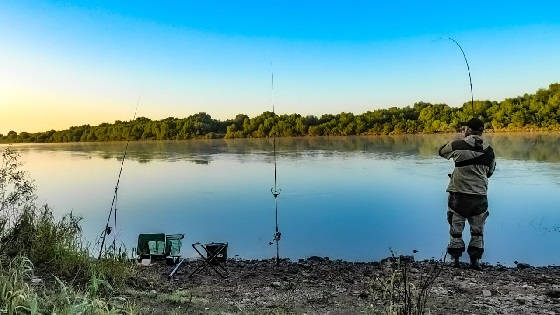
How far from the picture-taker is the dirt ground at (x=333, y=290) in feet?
16.6

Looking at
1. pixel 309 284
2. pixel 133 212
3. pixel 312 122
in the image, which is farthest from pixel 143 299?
pixel 312 122

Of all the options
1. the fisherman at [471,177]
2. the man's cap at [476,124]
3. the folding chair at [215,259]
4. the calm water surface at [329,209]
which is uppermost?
the man's cap at [476,124]

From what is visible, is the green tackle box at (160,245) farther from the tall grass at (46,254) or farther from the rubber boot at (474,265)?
the rubber boot at (474,265)

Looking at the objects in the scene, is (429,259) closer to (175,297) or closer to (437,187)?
(175,297)

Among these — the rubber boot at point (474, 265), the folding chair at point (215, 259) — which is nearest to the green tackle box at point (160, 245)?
the folding chair at point (215, 259)

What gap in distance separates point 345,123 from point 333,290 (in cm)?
9970

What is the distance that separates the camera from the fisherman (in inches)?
255

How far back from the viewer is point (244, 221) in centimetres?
1433

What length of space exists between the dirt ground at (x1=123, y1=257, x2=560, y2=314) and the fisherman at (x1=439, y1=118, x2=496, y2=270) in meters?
0.73

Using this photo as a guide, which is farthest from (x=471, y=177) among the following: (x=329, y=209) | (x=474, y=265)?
(x=329, y=209)

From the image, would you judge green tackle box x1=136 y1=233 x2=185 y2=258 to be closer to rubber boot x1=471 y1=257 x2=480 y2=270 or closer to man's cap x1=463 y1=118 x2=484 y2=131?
rubber boot x1=471 y1=257 x2=480 y2=270

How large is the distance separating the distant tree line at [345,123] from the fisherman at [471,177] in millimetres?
76240

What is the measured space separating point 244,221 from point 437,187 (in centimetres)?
910

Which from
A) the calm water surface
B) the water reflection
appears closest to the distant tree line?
the water reflection
